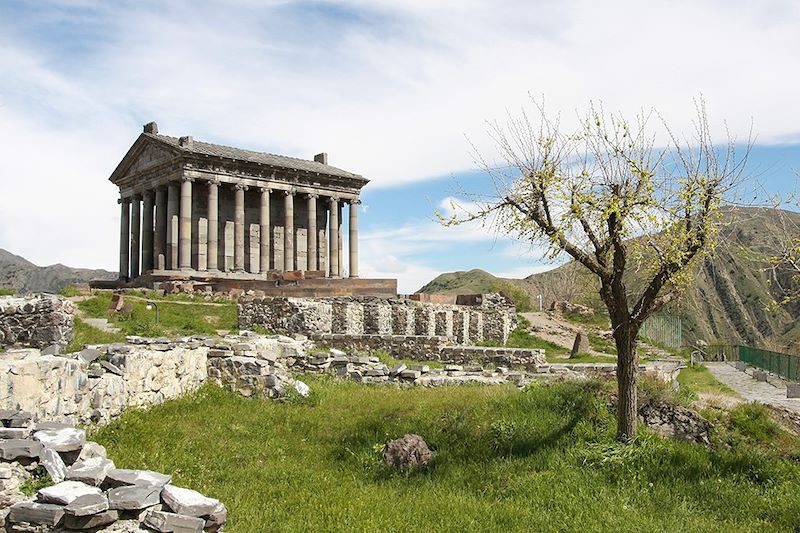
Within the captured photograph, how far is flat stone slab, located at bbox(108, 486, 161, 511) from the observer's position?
6359mm

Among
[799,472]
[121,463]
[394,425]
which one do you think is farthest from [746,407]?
[121,463]

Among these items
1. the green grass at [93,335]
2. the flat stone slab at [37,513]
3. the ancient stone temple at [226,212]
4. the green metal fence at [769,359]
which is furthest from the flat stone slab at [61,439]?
the ancient stone temple at [226,212]

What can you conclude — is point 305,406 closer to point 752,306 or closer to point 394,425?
point 394,425

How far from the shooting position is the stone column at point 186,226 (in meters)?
42.3

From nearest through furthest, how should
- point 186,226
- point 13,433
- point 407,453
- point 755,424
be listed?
1. point 13,433
2. point 407,453
3. point 755,424
4. point 186,226

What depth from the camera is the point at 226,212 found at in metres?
47.1

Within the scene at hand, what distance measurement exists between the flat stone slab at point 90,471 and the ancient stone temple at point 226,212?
31.9 m

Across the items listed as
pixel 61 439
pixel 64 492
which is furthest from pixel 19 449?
pixel 64 492

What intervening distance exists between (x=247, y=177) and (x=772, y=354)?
1251 inches

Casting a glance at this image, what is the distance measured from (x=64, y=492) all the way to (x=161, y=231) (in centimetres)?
4191

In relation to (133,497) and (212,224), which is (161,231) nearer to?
(212,224)

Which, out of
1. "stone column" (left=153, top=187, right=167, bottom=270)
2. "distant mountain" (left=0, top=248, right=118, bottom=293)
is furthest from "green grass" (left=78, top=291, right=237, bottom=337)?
"distant mountain" (left=0, top=248, right=118, bottom=293)

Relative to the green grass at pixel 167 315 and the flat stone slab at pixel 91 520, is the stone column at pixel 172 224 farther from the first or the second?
the flat stone slab at pixel 91 520

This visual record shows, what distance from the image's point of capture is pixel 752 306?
104062 mm
